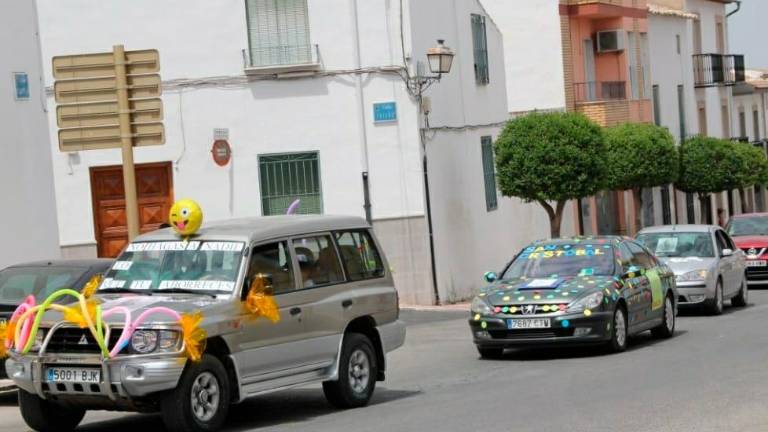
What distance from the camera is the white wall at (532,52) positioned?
40812mm

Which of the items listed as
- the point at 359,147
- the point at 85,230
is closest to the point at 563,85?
the point at 359,147

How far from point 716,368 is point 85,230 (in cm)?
1583

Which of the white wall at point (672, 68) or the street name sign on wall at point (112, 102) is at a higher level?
the white wall at point (672, 68)

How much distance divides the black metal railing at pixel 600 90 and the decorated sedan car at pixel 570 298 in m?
23.0

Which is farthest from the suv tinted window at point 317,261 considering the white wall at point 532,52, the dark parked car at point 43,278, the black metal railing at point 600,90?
the black metal railing at point 600,90

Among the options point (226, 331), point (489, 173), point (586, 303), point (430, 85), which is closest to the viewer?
point (226, 331)

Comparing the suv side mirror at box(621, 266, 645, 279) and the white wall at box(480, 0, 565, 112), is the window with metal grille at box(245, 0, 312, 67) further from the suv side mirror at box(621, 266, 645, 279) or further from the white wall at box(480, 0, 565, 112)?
the white wall at box(480, 0, 565, 112)

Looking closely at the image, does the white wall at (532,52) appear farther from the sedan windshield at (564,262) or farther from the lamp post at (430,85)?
A: the sedan windshield at (564,262)

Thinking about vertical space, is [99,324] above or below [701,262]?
above

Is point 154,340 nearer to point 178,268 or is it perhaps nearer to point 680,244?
point 178,268

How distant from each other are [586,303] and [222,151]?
12.4 m

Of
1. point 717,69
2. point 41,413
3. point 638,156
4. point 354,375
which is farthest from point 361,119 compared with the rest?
point 717,69

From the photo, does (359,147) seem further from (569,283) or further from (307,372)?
(307,372)

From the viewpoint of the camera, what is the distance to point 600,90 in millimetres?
43750
